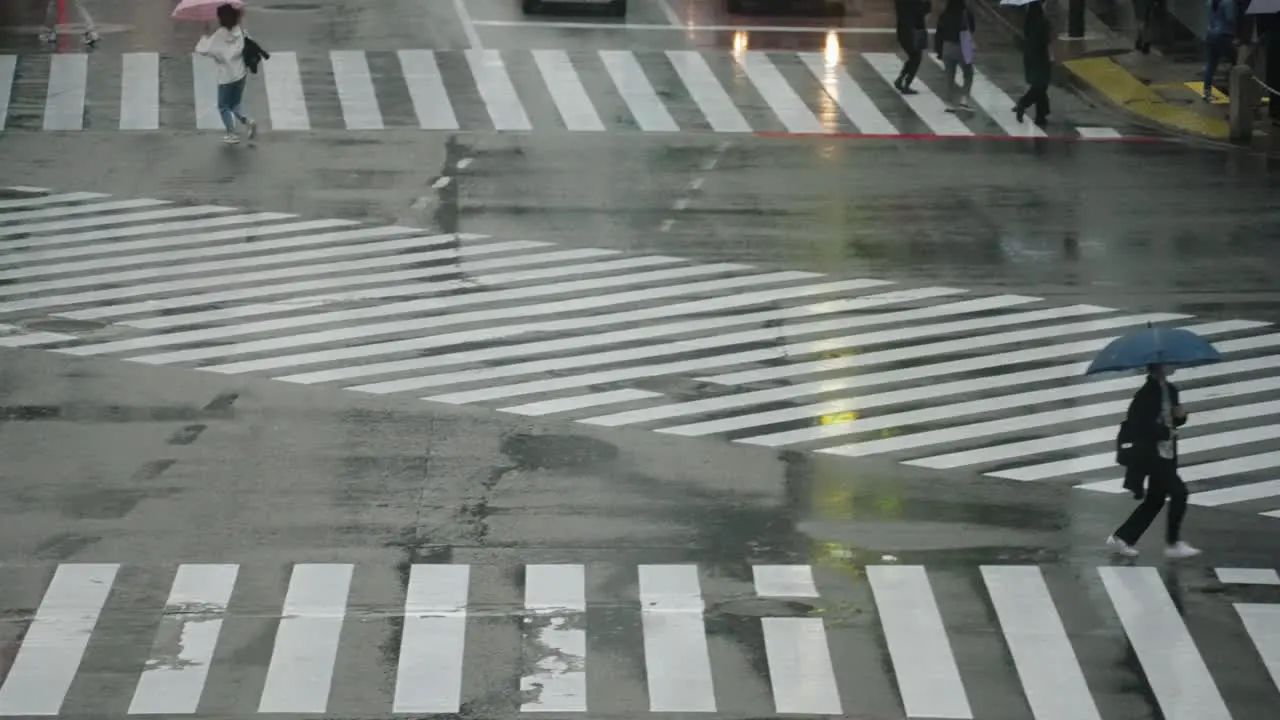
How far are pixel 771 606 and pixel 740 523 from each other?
1.61 meters

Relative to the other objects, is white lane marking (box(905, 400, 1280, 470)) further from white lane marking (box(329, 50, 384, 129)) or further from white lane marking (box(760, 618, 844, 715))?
white lane marking (box(329, 50, 384, 129))

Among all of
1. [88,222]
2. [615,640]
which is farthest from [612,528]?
[88,222]

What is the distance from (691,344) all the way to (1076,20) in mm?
18656

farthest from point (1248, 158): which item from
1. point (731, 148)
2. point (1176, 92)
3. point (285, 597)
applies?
point (285, 597)

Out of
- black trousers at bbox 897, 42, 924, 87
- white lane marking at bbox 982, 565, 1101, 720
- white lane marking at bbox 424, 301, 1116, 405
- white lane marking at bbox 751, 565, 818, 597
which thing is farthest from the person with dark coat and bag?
white lane marking at bbox 751, 565, 818, 597

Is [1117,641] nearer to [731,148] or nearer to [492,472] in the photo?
[492,472]

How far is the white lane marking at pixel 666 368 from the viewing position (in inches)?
701

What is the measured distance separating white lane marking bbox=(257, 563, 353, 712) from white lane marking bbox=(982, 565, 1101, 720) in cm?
389

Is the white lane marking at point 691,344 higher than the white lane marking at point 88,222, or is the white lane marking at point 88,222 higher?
the white lane marking at point 691,344

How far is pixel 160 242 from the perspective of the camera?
22.8 meters

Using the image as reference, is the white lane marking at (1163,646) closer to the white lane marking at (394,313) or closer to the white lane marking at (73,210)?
the white lane marking at (394,313)

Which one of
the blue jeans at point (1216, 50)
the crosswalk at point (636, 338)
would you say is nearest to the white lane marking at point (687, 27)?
the blue jeans at point (1216, 50)

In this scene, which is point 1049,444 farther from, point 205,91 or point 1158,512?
point 205,91

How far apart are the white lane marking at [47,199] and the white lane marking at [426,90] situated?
14.1 feet
